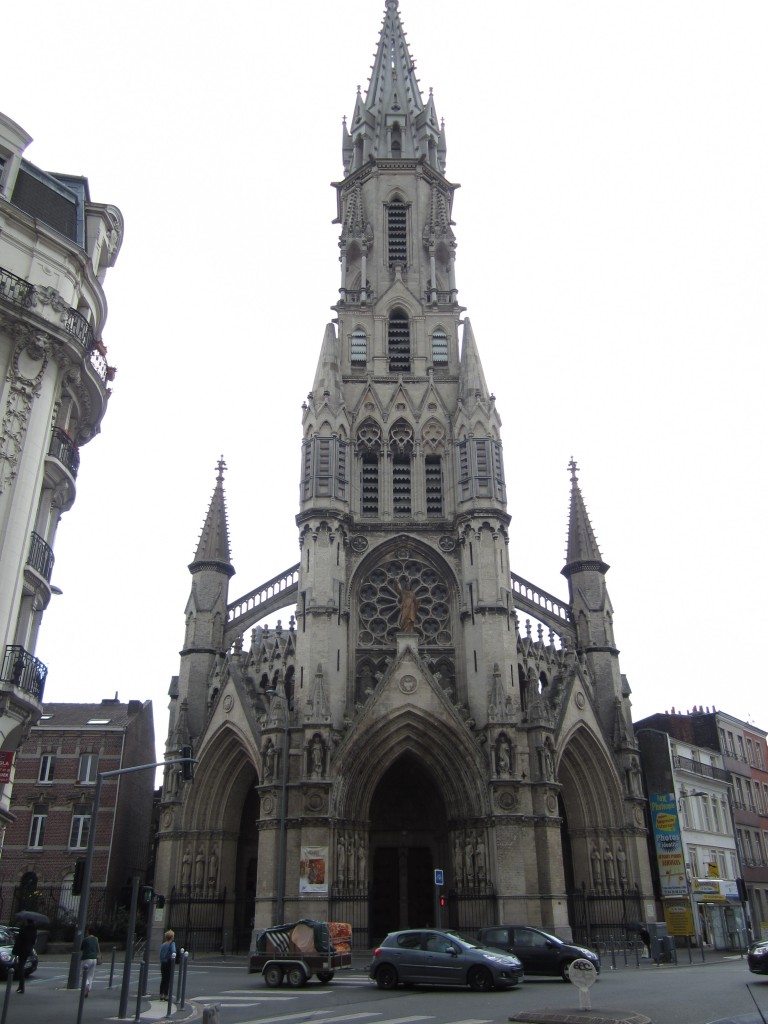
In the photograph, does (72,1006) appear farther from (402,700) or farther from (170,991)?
(402,700)

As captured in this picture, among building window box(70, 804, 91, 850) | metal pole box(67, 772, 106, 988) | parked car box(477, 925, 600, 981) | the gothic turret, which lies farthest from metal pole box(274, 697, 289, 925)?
building window box(70, 804, 91, 850)

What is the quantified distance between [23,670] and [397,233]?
3758cm

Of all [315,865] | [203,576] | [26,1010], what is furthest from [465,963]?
[203,576]

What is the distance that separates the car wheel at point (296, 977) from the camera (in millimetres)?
20375

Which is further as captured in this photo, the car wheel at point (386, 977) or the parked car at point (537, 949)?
the parked car at point (537, 949)

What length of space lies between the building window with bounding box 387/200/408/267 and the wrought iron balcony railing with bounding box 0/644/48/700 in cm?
3467

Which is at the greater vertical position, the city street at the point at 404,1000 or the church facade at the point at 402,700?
the church facade at the point at 402,700

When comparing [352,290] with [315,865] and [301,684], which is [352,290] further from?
[315,865]

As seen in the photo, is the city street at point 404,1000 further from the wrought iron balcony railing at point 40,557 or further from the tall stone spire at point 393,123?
the tall stone spire at point 393,123

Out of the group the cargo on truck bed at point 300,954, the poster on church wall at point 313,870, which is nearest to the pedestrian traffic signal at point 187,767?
the cargo on truck bed at point 300,954

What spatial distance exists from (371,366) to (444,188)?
14051 mm

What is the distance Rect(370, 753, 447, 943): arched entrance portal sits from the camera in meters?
34.1

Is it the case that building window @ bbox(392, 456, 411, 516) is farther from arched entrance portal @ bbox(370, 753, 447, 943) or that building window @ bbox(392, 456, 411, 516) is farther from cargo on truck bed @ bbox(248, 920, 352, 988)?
cargo on truck bed @ bbox(248, 920, 352, 988)

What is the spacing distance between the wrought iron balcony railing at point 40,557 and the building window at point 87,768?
26.5 metres
